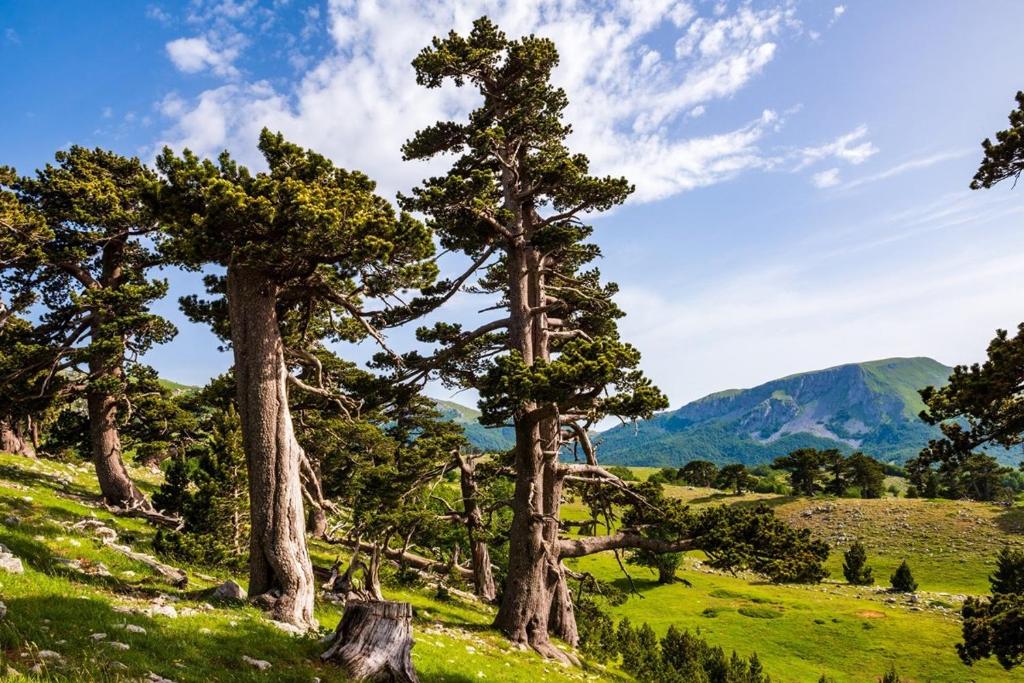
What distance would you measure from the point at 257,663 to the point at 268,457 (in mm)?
5642

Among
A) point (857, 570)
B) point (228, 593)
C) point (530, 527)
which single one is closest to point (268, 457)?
point (228, 593)

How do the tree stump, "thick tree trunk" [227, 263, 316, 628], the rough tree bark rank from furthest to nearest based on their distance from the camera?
the rough tree bark < "thick tree trunk" [227, 263, 316, 628] < the tree stump

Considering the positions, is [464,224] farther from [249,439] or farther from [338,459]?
[338,459]

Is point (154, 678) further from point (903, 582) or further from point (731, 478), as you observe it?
point (731, 478)

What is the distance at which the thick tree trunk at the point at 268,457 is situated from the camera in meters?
12.4

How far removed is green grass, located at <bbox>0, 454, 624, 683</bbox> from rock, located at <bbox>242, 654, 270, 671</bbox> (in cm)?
11

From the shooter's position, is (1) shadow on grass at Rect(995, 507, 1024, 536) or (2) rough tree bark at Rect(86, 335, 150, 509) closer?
(2) rough tree bark at Rect(86, 335, 150, 509)

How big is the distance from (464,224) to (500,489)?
22352mm

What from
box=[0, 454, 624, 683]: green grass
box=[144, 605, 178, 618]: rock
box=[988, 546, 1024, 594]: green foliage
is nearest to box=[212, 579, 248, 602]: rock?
box=[0, 454, 624, 683]: green grass

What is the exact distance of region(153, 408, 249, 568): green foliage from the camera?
1711 cm

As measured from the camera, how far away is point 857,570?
76375 mm

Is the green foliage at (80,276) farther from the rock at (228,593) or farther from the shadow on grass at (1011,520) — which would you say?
the shadow on grass at (1011,520)

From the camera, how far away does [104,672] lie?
6242 millimetres

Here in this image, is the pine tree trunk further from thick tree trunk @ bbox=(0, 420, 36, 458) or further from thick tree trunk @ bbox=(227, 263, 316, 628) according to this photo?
thick tree trunk @ bbox=(0, 420, 36, 458)
